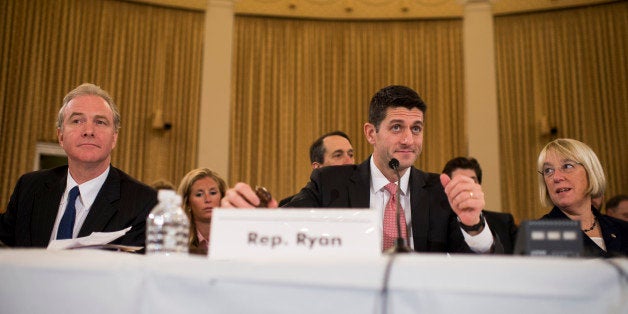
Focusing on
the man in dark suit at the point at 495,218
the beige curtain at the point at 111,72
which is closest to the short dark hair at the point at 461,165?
the man in dark suit at the point at 495,218

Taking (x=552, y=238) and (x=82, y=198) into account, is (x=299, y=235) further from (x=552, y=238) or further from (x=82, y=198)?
(x=82, y=198)

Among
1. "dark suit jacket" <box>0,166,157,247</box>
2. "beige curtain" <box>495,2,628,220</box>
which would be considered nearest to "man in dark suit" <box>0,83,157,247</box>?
"dark suit jacket" <box>0,166,157,247</box>

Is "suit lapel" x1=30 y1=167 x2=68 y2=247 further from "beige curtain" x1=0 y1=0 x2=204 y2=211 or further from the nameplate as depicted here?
"beige curtain" x1=0 y1=0 x2=204 y2=211

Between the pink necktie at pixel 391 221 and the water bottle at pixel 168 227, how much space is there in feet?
2.80

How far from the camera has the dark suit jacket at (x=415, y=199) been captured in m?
2.17

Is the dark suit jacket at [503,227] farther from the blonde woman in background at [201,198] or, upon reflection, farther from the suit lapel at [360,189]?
the blonde woman in background at [201,198]

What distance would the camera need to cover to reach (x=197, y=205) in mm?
3492

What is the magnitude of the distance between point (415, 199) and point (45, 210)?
143 cm

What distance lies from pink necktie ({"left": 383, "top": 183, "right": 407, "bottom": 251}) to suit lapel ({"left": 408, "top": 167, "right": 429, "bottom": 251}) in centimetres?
5

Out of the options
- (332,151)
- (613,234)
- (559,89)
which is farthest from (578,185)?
(559,89)

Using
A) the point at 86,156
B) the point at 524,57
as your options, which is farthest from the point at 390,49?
the point at 86,156

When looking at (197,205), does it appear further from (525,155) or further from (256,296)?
(525,155)

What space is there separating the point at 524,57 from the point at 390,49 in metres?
1.68

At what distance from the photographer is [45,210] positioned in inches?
86.3
